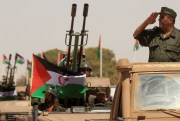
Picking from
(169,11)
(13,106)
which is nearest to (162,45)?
(169,11)

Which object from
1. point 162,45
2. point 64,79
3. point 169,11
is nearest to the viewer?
point 162,45

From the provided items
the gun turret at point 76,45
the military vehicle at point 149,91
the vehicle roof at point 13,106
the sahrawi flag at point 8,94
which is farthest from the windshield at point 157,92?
the sahrawi flag at point 8,94

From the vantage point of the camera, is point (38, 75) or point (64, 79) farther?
point (64, 79)

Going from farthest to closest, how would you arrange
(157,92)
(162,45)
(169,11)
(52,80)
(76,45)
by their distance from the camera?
(76,45)
(52,80)
(169,11)
(162,45)
(157,92)

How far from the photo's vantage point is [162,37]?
8.52 metres

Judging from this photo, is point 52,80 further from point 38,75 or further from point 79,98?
point 79,98

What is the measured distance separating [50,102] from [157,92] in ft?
20.3

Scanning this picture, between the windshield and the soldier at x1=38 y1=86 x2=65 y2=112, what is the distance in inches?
225

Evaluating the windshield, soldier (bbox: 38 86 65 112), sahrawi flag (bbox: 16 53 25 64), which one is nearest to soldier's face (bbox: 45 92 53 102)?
soldier (bbox: 38 86 65 112)

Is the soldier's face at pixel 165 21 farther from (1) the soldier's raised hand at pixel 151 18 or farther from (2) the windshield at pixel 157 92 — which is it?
(2) the windshield at pixel 157 92

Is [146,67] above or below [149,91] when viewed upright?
above

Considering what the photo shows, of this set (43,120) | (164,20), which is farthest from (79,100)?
(164,20)

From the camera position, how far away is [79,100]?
15.6m

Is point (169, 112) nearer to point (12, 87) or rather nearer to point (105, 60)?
point (12, 87)
